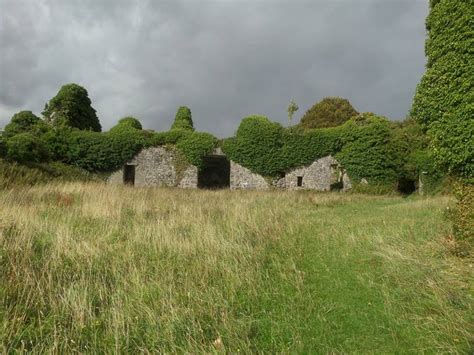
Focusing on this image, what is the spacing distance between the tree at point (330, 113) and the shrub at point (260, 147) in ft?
65.9

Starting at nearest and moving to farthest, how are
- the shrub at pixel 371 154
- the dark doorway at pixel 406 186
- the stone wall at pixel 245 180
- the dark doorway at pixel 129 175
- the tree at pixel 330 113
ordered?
the shrub at pixel 371 154, the stone wall at pixel 245 180, the dark doorway at pixel 129 175, the dark doorway at pixel 406 186, the tree at pixel 330 113

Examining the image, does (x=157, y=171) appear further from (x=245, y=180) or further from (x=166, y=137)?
(x=245, y=180)

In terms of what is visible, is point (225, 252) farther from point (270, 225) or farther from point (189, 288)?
point (270, 225)

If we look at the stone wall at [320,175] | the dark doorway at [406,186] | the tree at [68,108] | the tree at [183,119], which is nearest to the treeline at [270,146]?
the stone wall at [320,175]

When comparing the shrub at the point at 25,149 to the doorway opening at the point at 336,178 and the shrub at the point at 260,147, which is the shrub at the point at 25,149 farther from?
the doorway opening at the point at 336,178

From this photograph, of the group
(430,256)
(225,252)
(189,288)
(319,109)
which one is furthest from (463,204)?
(319,109)

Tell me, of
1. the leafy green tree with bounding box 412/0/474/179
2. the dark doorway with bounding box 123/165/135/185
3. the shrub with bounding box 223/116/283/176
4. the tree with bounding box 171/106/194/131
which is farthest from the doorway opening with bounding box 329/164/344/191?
the leafy green tree with bounding box 412/0/474/179

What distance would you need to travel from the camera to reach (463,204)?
5.59 metres

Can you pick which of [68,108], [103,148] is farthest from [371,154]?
[68,108]

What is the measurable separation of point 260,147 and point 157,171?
283 inches

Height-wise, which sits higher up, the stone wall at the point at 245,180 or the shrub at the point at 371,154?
the shrub at the point at 371,154

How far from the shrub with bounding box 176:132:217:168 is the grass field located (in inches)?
638

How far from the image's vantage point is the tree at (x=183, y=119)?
2581 cm

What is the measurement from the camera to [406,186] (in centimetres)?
2436
